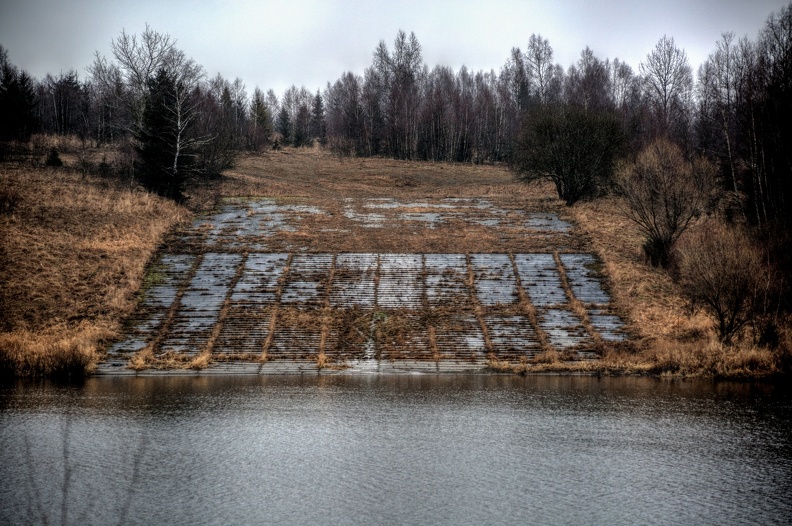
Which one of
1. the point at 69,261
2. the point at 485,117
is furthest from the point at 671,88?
the point at 69,261

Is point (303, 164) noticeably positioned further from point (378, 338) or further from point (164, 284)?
point (378, 338)

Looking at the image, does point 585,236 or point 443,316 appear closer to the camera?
point 443,316

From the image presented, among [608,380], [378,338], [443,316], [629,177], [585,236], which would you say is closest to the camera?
[608,380]

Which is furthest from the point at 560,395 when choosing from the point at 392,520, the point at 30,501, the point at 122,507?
the point at 30,501

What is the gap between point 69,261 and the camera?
85.3 feet

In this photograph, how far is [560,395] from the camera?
677 inches

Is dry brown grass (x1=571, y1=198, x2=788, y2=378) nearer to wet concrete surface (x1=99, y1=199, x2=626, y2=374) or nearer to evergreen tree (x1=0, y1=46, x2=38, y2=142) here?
wet concrete surface (x1=99, y1=199, x2=626, y2=374)

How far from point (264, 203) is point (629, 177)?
20.0 metres

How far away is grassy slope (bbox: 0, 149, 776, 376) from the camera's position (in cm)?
1959

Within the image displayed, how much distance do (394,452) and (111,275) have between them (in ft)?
54.9

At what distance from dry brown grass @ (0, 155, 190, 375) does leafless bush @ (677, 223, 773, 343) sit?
1829 centimetres

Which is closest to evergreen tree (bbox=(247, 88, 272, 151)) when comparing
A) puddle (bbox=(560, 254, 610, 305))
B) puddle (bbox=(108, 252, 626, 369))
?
puddle (bbox=(108, 252, 626, 369))

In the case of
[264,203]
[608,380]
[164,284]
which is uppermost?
[264,203]

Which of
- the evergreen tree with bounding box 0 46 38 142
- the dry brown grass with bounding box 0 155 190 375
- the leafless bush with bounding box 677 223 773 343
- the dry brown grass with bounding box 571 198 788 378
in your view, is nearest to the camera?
the dry brown grass with bounding box 571 198 788 378
